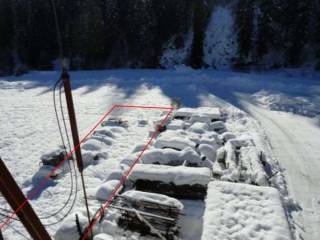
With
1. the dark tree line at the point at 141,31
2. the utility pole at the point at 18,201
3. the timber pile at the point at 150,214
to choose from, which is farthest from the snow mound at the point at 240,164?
the dark tree line at the point at 141,31

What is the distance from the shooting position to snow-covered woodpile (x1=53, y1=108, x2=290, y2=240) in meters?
5.87

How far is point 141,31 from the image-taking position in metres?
27.4

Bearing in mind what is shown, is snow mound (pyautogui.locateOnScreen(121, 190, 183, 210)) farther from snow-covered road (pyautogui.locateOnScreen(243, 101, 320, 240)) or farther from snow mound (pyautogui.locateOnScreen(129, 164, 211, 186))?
snow-covered road (pyautogui.locateOnScreen(243, 101, 320, 240))

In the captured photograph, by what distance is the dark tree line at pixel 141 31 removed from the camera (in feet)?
76.7

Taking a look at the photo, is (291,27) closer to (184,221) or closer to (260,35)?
(260,35)

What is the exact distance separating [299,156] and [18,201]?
9547 mm

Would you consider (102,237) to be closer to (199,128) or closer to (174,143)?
(174,143)

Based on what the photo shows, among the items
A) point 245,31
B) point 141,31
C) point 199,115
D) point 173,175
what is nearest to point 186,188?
point 173,175

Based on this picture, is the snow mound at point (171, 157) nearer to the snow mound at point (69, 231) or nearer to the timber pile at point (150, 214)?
the timber pile at point (150, 214)

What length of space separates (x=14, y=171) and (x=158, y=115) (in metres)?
7.47

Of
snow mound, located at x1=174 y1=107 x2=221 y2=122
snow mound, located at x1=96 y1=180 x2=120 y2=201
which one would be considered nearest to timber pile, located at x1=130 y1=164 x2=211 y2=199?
snow mound, located at x1=96 y1=180 x2=120 y2=201

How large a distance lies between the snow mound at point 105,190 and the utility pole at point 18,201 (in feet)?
11.3

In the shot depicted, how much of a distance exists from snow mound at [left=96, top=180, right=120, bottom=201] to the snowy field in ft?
1.09

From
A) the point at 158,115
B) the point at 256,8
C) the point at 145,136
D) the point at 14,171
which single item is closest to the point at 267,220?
the point at 145,136
